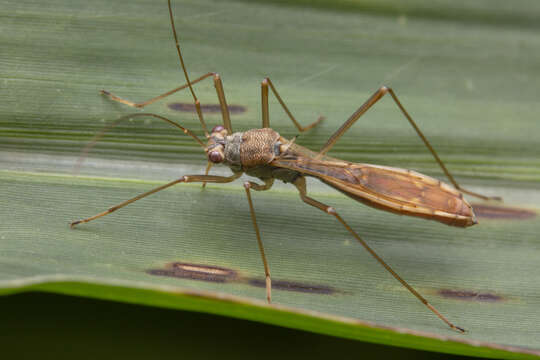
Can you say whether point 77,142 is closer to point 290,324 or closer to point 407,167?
point 290,324

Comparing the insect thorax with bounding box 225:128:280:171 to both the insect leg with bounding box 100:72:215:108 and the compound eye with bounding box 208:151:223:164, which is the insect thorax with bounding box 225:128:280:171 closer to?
the compound eye with bounding box 208:151:223:164

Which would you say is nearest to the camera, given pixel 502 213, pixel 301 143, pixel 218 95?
pixel 218 95

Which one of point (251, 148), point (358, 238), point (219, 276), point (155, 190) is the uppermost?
point (251, 148)

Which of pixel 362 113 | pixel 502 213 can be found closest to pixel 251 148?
pixel 362 113

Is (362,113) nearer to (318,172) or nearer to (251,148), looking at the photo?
(318,172)

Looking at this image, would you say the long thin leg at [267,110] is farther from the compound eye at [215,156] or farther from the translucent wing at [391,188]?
the compound eye at [215,156]

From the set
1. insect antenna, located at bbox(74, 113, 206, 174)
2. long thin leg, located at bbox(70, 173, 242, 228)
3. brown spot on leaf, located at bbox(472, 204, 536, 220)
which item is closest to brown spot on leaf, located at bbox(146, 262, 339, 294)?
long thin leg, located at bbox(70, 173, 242, 228)

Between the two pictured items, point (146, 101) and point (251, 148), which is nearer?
point (251, 148)

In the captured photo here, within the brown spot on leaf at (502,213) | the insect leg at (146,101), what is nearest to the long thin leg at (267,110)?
the insect leg at (146,101)
